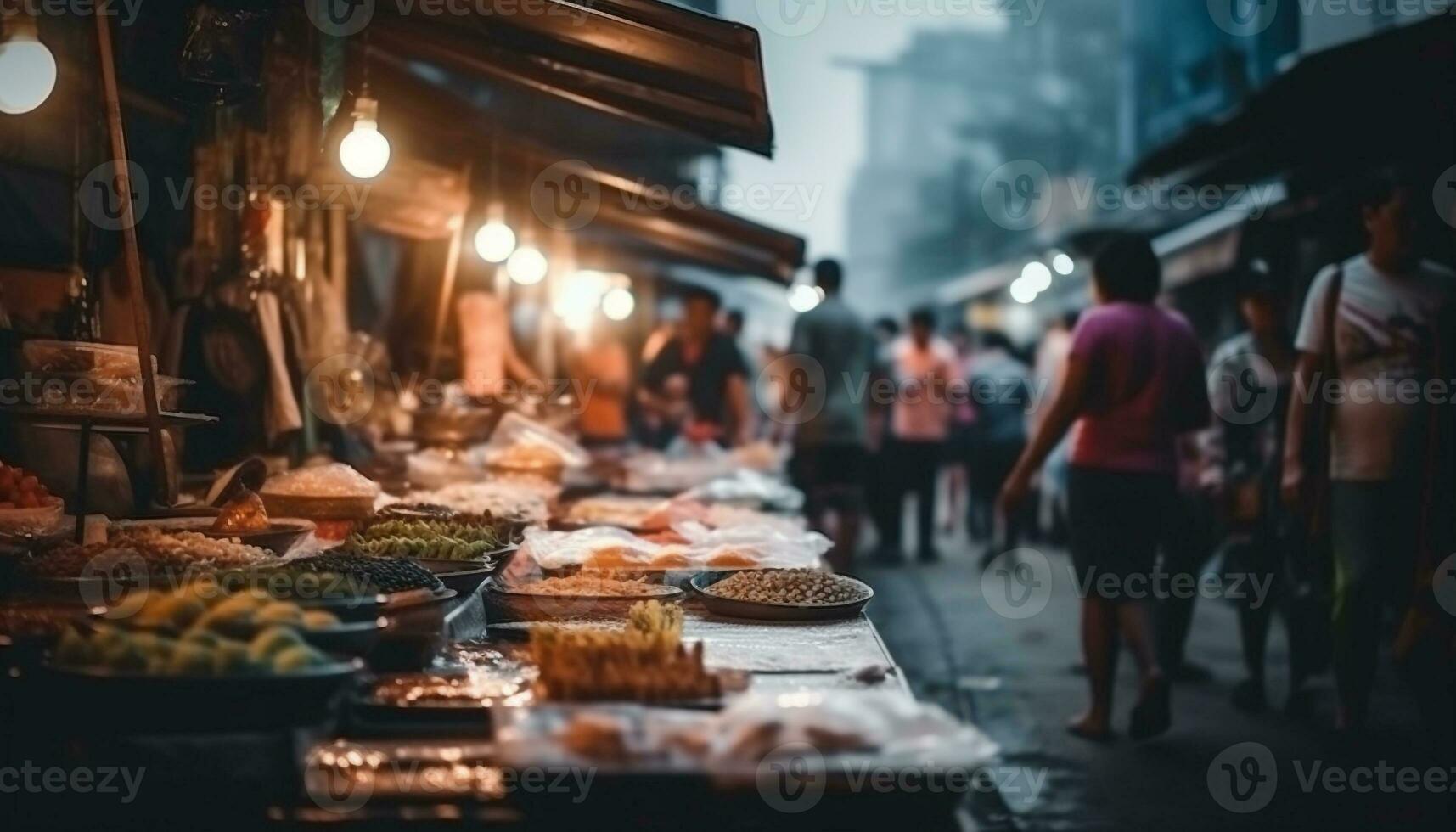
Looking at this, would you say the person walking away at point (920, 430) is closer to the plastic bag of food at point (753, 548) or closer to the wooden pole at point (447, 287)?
the wooden pole at point (447, 287)

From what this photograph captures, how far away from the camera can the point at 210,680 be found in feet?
8.84

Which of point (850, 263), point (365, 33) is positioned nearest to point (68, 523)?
point (365, 33)

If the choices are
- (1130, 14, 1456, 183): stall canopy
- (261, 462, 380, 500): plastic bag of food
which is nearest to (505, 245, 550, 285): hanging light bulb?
(261, 462, 380, 500): plastic bag of food

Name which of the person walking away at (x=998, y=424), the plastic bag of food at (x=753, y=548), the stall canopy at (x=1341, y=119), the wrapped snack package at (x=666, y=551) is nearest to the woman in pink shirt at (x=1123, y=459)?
the plastic bag of food at (x=753, y=548)

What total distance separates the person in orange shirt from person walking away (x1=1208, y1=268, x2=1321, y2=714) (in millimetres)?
6247

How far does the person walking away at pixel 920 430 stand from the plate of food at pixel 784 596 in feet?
36.3

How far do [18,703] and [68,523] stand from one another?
1.59 meters

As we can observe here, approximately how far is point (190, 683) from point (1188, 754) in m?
5.72

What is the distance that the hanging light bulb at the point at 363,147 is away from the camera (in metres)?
5.65

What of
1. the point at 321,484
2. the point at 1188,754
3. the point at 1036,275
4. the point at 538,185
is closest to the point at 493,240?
the point at 538,185

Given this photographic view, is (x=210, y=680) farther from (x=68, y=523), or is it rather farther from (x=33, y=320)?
(x=33, y=320)

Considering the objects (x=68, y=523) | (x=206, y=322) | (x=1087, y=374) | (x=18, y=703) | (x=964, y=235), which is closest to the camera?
(x=18, y=703)

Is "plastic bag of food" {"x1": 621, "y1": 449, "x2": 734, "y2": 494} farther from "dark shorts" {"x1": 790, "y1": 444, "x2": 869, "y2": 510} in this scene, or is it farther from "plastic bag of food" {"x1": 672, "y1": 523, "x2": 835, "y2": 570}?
"plastic bag of food" {"x1": 672, "y1": 523, "x2": 835, "y2": 570}

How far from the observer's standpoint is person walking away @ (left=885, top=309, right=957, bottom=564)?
51.7 feet
